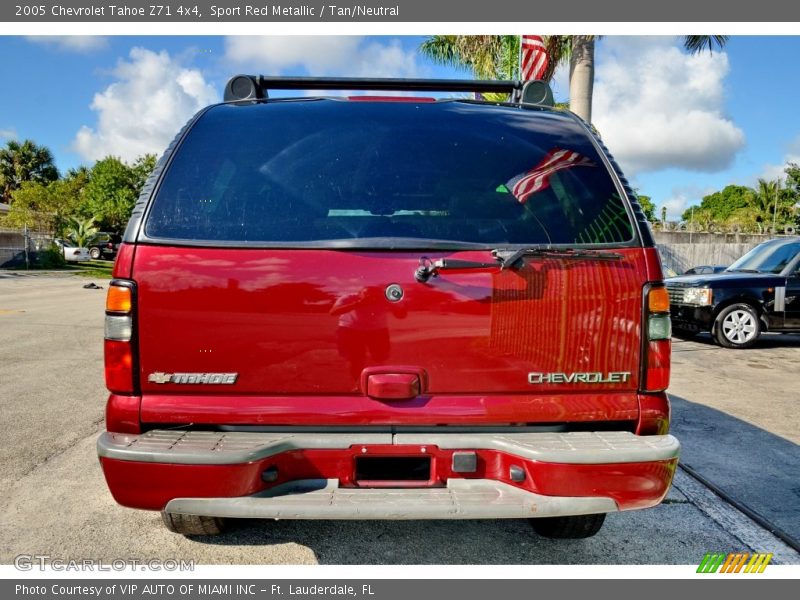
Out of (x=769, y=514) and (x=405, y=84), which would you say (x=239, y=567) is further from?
(x=769, y=514)

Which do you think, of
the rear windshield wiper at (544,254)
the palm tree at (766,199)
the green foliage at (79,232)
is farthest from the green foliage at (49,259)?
the palm tree at (766,199)

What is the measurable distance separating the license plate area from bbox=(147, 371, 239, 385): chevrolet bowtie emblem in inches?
22.7

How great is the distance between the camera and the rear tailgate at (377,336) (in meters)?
2.20

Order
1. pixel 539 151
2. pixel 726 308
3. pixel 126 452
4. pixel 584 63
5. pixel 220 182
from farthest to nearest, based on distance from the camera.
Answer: pixel 584 63 → pixel 726 308 → pixel 539 151 → pixel 220 182 → pixel 126 452

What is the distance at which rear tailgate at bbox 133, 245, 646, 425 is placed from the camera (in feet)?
7.23

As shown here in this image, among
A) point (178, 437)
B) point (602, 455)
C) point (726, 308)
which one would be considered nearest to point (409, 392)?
point (602, 455)

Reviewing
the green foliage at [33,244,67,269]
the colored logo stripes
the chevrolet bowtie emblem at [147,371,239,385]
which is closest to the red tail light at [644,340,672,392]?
the colored logo stripes

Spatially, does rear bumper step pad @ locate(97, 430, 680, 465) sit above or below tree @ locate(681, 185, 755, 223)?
below

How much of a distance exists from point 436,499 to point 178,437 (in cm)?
99

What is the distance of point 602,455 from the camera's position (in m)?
2.13

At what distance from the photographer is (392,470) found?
2260mm

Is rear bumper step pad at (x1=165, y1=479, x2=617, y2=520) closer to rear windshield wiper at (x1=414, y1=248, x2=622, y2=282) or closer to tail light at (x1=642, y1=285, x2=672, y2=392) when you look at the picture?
tail light at (x1=642, y1=285, x2=672, y2=392)

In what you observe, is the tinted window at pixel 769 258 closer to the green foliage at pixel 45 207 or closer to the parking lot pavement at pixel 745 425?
the parking lot pavement at pixel 745 425

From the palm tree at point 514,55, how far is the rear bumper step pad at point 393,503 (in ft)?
15.0
